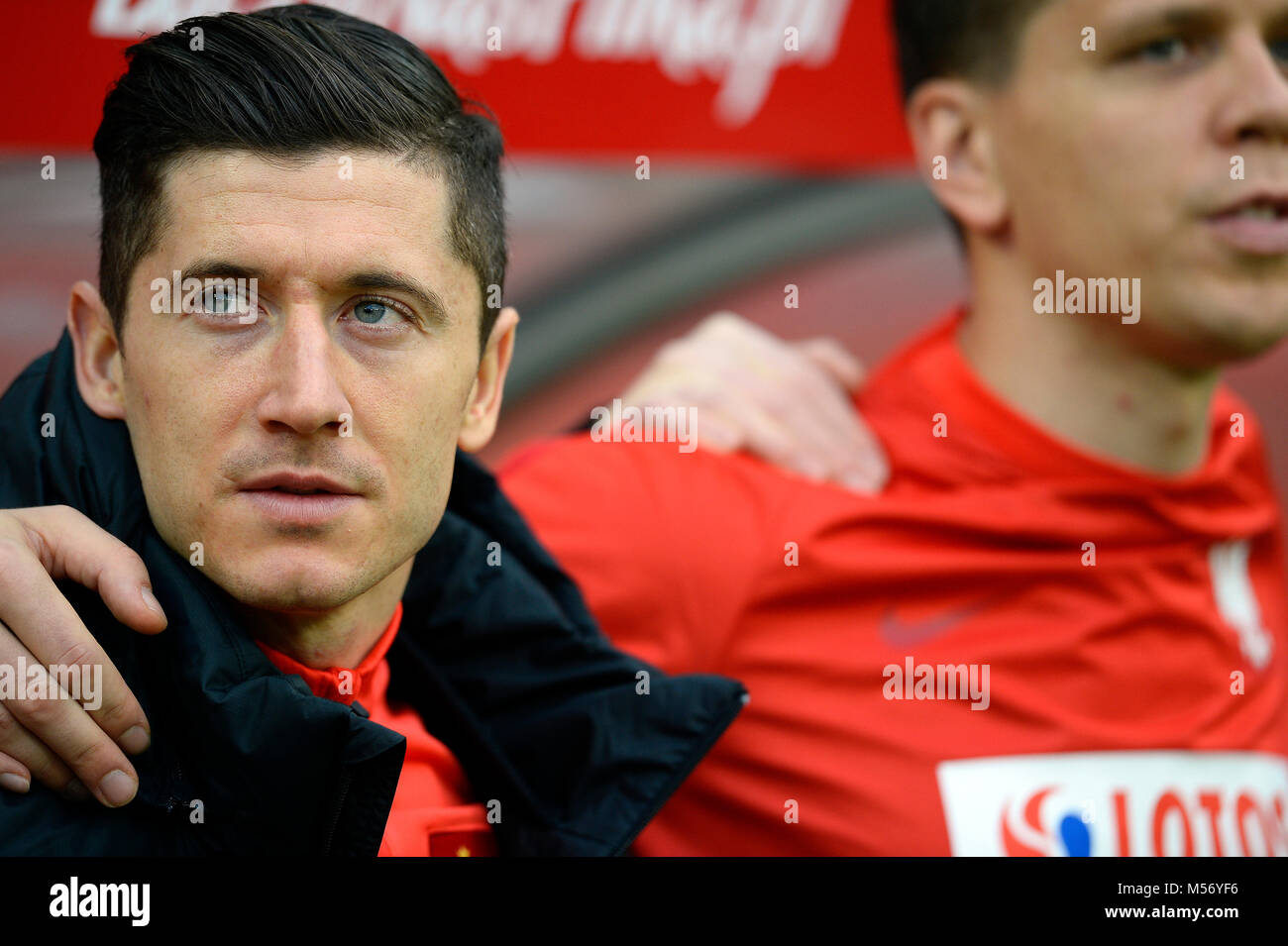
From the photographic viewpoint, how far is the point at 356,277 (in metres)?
0.92

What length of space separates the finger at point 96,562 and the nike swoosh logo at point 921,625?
85cm

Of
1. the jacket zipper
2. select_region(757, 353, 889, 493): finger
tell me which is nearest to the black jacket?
the jacket zipper

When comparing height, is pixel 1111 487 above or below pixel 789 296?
below


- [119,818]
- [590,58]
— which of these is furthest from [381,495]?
[590,58]

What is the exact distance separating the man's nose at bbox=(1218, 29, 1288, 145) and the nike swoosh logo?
0.60m

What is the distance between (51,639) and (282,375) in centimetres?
24

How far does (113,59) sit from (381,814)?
124 cm

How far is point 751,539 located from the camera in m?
1.46

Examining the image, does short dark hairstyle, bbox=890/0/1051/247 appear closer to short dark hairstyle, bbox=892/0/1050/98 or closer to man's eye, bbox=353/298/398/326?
short dark hairstyle, bbox=892/0/1050/98

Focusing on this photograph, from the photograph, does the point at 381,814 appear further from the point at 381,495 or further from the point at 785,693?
the point at 785,693

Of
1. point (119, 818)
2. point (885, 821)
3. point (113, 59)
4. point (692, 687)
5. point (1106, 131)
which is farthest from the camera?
point (113, 59)

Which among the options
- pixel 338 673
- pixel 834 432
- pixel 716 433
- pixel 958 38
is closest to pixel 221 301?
pixel 338 673

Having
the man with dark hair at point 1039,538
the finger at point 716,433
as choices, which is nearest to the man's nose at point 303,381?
the man with dark hair at point 1039,538

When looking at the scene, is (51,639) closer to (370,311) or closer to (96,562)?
(96,562)
